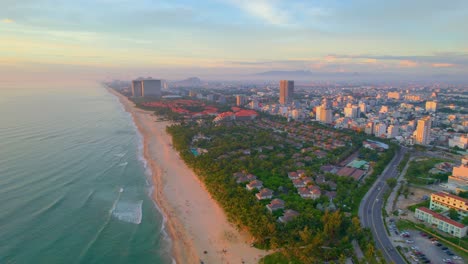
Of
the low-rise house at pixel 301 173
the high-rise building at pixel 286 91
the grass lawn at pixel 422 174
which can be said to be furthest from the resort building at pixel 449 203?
the high-rise building at pixel 286 91

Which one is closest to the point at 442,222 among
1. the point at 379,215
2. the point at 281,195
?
the point at 379,215

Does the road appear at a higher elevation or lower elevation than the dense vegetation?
lower

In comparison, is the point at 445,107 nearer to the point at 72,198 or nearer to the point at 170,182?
the point at 170,182

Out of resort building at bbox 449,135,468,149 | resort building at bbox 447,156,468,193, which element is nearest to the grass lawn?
resort building at bbox 447,156,468,193

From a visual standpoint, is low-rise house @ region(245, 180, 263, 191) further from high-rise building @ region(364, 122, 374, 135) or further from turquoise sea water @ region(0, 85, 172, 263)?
high-rise building @ region(364, 122, 374, 135)

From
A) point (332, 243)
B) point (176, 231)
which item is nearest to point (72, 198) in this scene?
point (176, 231)

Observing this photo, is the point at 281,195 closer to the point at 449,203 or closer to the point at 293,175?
the point at 293,175


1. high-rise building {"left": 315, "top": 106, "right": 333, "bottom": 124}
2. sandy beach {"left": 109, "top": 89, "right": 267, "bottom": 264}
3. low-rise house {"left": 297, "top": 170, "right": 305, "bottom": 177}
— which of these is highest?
high-rise building {"left": 315, "top": 106, "right": 333, "bottom": 124}
